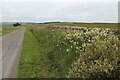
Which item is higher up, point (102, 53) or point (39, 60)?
point (102, 53)

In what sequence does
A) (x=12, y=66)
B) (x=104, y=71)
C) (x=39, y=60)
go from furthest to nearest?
1. (x=39, y=60)
2. (x=12, y=66)
3. (x=104, y=71)

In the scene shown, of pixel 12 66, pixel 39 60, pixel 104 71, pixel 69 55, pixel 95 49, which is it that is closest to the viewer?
pixel 104 71

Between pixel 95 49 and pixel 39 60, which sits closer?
pixel 95 49

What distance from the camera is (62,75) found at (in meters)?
14.7

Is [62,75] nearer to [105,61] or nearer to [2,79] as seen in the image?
[2,79]

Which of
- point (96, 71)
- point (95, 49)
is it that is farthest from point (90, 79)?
point (95, 49)

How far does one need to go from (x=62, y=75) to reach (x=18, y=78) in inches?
81.8

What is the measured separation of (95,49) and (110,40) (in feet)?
2.14

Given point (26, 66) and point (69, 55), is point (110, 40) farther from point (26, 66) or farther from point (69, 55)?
point (26, 66)

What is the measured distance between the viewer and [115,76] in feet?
35.6

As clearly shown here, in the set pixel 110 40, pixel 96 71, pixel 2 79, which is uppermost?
pixel 110 40

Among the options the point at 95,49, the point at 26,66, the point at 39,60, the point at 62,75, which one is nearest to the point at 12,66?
the point at 26,66

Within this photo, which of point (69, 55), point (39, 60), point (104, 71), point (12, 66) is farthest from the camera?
point (39, 60)

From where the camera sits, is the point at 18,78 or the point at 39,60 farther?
the point at 39,60
